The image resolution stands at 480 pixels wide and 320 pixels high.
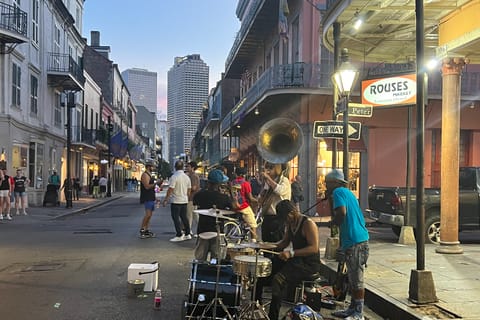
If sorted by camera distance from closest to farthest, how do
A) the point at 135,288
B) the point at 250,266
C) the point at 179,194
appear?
the point at 250,266, the point at 135,288, the point at 179,194

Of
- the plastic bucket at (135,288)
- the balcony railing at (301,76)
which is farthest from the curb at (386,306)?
the balcony railing at (301,76)

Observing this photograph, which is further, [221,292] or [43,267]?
[43,267]

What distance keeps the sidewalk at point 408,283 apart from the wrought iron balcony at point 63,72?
2145cm

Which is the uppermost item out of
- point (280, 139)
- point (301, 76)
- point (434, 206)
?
point (301, 76)

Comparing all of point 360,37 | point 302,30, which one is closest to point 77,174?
point 302,30

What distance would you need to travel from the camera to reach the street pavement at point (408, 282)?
5.70m

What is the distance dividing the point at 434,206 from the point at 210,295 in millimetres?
8109

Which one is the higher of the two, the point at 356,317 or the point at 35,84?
the point at 35,84

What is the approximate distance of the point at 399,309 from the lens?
5.73 m

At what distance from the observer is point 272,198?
304 inches

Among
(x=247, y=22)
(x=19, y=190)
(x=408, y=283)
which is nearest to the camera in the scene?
(x=408, y=283)

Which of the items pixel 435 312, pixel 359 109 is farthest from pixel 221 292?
pixel 359 109

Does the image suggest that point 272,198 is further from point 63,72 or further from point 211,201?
point 63,72

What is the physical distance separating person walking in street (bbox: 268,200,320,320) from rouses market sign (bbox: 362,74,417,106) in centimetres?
354
